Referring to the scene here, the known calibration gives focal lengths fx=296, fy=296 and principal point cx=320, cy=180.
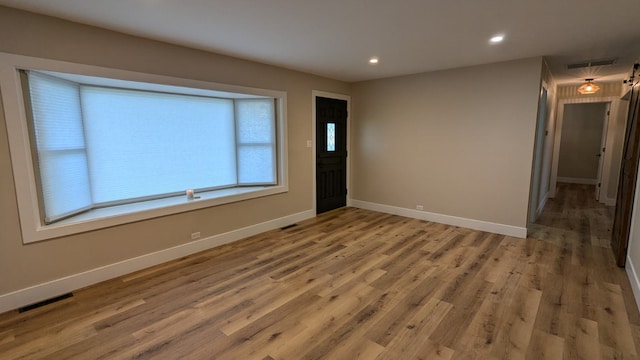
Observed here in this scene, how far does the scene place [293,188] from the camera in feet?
16.4

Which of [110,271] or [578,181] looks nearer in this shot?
[110,271]

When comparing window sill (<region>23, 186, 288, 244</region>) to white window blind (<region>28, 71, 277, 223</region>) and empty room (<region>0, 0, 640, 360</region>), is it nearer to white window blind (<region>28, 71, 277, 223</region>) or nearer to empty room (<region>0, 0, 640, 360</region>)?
empty room (<region>0, 0, 640, 360</region>)

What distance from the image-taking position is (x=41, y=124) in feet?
8.87

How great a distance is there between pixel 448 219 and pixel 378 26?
3371 millimetres

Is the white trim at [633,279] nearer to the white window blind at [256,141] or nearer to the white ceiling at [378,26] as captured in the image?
the white ceiling at [378,26]

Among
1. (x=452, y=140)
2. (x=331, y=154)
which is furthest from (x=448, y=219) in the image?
(x=331, y=154)

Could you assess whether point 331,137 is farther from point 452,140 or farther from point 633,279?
point 633,279

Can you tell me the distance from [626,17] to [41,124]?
5341mm

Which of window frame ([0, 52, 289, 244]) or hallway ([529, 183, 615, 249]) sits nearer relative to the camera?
window frame ([0, 52, 289, 244])

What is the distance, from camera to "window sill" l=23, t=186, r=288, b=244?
270 centimetres

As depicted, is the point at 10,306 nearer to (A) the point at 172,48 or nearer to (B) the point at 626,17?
(A) the point at 172,48

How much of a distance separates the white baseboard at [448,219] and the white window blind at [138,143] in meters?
2.18

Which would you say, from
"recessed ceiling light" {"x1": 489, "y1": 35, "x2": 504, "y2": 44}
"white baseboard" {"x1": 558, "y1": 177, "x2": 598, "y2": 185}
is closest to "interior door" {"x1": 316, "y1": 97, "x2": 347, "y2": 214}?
"recessed ceiling light" {"x1": 489, "y1": 35, "x2": 504, "y2": 44}

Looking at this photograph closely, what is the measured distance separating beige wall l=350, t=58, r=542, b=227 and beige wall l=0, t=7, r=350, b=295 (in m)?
1.82
